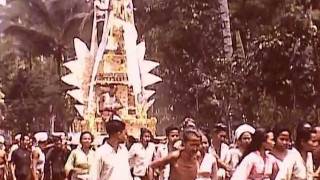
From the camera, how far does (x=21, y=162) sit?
7.03 metres

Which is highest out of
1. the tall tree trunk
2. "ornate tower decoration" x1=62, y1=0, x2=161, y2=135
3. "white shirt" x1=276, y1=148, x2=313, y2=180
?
the tall tree trunk

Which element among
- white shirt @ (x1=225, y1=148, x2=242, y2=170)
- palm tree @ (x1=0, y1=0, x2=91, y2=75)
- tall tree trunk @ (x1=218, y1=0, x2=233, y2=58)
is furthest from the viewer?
palm tree @ (x1=0, y1=0, x2=91, y2=75)

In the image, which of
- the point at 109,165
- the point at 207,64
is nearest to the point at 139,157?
the point at 109,165

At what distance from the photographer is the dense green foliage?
1207 centimetres

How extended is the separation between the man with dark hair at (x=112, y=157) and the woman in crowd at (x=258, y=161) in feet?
2.33

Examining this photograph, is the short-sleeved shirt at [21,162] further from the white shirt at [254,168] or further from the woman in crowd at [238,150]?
the white shirt at [254,168]

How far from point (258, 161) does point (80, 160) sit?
226cm

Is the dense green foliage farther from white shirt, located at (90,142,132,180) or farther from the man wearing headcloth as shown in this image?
white shirt, located at (90,142,132,180)

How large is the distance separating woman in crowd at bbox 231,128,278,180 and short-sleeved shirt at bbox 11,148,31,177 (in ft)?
8.97

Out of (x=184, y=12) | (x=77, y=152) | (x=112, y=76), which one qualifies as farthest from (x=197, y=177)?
(x=184, y=12)

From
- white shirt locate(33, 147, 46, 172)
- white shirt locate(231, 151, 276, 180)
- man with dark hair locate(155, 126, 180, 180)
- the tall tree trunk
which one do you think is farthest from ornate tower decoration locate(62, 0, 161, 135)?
white shirt locate(231, 151, 276, 180)

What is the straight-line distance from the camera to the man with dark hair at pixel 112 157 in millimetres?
4938

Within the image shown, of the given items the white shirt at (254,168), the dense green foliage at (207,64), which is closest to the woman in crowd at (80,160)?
the white shirt at (254,168)

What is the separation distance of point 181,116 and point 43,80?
237 centimetres
